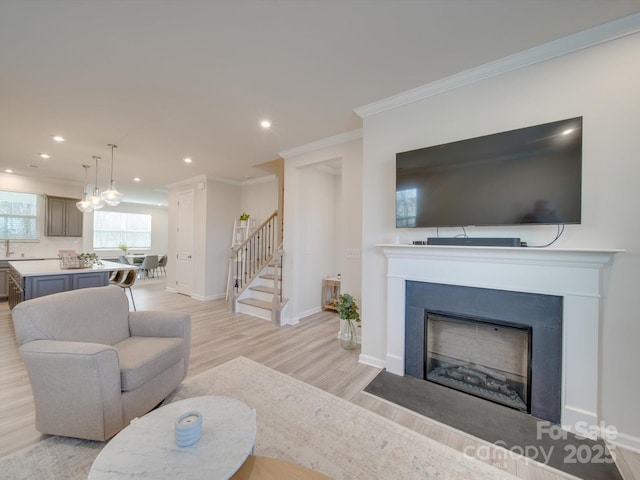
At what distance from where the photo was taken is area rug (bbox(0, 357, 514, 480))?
1478 millimetres

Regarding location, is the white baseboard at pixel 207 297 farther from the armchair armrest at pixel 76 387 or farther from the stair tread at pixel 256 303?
the armchair armrest at pixel 76 387

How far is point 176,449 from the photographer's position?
3.56 feet

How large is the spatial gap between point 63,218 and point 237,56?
707 cm

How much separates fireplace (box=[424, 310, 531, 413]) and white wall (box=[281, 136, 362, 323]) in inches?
50.2

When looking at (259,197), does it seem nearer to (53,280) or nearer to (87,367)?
(53,280)

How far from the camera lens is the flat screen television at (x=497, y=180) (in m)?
1.83

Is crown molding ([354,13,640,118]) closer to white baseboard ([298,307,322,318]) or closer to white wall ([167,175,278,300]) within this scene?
white baseboard ([298,307,322,318])

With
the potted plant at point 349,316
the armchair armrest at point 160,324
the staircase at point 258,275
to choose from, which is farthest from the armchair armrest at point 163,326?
the staircase at point 258,275

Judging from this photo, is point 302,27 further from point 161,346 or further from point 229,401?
point 161,346

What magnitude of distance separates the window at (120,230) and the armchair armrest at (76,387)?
9413 mm

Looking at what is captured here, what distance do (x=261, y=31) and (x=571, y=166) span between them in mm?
2443

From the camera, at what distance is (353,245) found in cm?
356

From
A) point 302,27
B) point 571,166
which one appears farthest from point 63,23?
point 571,166

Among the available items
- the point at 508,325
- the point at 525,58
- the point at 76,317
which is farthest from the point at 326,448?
the point at 525,58
